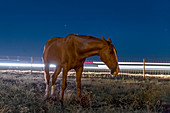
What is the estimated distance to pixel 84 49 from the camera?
15.3 feet

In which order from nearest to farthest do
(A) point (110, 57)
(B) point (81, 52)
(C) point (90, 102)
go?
(A) point (110, 57), (C) point (90, 102), (B) point (81, 52)

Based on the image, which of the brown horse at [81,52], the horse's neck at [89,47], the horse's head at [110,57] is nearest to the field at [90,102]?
the brown horse at [81,52]

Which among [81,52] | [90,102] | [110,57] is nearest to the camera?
[110,57]

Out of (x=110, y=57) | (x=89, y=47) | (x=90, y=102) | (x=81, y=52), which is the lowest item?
(x=90, y=102)

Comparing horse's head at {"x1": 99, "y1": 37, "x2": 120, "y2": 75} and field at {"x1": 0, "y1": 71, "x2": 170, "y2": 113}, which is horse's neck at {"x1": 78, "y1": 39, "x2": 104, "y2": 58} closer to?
horse's head at {"x1": 99, "y1": 37, "x2": 120, "y2": 75}

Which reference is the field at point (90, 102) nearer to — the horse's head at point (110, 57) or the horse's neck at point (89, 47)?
the horse's head at point (110, 57)

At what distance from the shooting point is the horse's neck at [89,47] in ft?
14.9

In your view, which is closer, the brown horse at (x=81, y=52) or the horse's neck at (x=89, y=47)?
the brown horse at (x=81, y=52)

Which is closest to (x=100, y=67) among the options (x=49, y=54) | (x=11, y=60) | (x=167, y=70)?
(x=167, y=70)

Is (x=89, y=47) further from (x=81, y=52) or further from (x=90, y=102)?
(x=90, y=102)

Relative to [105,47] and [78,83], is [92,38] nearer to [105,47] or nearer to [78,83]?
[105,47]

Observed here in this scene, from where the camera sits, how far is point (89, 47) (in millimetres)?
4625

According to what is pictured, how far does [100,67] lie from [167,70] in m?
7.90

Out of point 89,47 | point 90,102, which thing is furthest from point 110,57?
point 90,102
